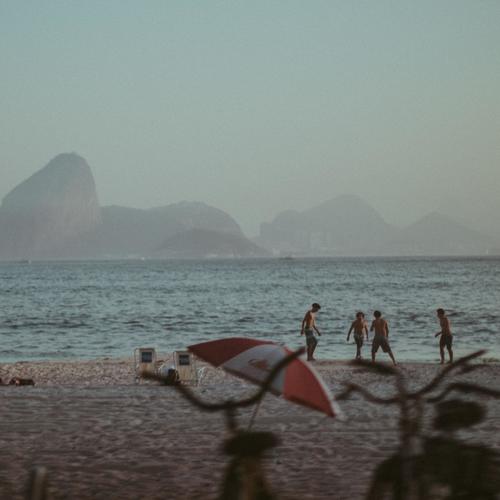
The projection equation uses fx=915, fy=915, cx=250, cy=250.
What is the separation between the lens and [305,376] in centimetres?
409

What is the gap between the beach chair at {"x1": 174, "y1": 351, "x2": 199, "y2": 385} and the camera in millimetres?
18016

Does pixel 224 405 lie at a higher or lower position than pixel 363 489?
higher

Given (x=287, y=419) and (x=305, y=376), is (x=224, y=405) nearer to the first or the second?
(x=305, y=376)

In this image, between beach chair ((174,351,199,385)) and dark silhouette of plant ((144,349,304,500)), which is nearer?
dark silhouette of plant ((144,349,304,500))

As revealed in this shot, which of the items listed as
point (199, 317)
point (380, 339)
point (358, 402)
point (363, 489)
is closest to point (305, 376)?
point (363, 489)

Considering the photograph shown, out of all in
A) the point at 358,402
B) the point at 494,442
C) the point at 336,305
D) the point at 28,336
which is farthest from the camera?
the point at 336,305

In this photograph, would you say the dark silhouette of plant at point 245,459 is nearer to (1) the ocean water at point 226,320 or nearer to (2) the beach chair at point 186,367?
(2) the beach chair at point 186,367

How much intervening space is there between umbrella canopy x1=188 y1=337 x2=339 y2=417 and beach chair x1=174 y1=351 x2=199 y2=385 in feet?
40.5

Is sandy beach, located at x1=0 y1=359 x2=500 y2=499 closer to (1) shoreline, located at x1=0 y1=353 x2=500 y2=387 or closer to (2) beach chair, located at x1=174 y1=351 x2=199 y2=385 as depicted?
(2) beach chair, located at x1=174 y1=351 x2=199 y2=385

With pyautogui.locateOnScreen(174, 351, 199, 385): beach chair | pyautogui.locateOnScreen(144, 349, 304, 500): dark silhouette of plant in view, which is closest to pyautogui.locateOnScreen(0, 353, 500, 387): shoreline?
pyautogui.locateOnScreen(174, 351, 199, 385): beach chair

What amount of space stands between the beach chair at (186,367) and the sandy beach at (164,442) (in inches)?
21.9

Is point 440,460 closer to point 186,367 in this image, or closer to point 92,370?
point 186,367

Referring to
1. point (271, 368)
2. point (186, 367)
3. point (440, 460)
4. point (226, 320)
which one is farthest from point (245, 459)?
point (226, 320)

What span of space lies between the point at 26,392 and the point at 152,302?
54.7 metres
